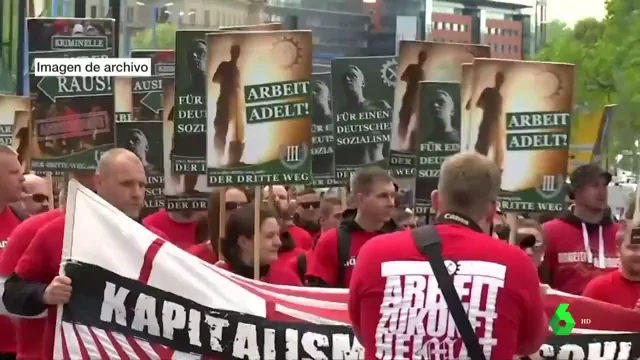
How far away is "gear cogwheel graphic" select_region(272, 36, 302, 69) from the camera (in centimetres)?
1027

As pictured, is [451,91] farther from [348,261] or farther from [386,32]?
[386,32]

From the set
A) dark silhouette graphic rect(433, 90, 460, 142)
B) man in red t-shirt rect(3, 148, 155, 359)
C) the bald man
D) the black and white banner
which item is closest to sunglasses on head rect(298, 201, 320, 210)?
dark silhouette graphic rect(433, 90, 460, 142)

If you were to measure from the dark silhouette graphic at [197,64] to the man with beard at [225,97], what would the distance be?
1638 millimetres

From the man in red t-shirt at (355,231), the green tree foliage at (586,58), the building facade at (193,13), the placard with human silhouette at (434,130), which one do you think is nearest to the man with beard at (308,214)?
the placard with human silhouette at (434,130)

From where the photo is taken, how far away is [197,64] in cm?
1235

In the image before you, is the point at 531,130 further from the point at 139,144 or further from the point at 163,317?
the point at 139,144

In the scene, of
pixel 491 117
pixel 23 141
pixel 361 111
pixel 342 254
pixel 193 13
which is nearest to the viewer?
pixel 342 254

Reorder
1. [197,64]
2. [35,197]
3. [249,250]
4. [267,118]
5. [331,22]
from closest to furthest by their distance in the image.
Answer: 1. [249,250]
2. [267,118]
3. [35,197]
4. [197,64]
5. [331,22]

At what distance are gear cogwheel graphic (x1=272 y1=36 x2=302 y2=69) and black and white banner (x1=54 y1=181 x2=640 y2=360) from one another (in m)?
3.54

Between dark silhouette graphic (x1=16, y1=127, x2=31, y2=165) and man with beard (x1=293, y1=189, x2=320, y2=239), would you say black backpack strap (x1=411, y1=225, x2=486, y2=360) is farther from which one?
dark silhouette graphic (x1=16, y1=127, x2=31, y2=165)

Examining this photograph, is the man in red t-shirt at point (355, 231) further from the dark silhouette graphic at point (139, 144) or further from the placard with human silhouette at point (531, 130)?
the dark silhouette graphic at point (139, 144)

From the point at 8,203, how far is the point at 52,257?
7.35 feet

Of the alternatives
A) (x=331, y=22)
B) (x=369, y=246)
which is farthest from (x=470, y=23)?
(x=369, y=246)

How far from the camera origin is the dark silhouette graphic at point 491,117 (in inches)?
412
